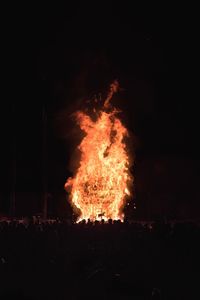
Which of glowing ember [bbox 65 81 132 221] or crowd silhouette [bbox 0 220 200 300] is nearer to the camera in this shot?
crowd silhouette [bbox 0 220 200 300]

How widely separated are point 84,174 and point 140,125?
8.34m

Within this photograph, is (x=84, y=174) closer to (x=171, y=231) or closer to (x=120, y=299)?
(x=171, y=231)

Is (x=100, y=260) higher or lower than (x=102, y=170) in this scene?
lower

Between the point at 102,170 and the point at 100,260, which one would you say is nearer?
the point at 100,260

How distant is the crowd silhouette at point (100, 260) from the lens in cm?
920

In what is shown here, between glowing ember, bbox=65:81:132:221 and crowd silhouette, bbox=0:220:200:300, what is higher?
glowing ember, bbox=65:81:132:221


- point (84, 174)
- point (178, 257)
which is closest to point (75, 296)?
point (178, 257)

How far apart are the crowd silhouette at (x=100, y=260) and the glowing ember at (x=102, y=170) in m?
10.4

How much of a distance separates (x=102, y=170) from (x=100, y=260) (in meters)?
14.2

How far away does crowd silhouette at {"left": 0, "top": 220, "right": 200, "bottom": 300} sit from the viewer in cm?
920

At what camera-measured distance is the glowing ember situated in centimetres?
2411

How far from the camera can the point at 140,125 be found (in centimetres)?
3231

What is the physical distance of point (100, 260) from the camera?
10602 mm

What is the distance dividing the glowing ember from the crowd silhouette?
10.4 meters
